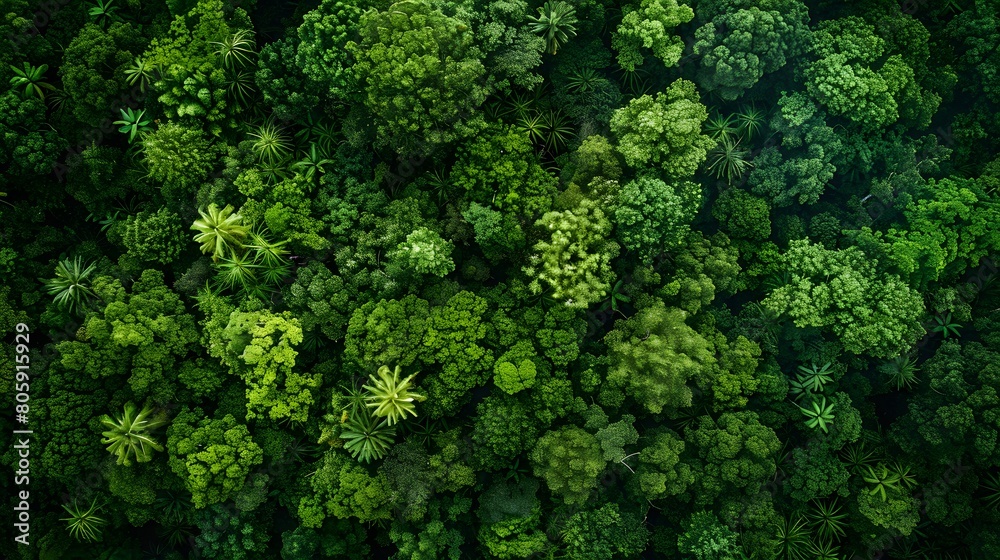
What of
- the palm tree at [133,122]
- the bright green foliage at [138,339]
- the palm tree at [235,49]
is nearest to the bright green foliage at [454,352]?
the bright green foliage at [138,339]

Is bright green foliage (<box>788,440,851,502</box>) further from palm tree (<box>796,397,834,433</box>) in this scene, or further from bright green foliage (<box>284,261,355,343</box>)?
Result: bright green foliage (<box>284,261,355,343</box>)

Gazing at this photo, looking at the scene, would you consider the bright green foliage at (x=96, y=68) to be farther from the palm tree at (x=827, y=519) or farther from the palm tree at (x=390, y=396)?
the palm tree at (x=827, y=519)

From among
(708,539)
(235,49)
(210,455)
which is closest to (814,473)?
(708,539)

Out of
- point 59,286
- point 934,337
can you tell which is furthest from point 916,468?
point 59,286

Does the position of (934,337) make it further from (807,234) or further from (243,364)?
(243,364)

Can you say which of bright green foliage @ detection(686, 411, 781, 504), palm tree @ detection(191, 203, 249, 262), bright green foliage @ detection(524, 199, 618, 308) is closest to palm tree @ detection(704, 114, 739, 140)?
bright green foliage @ detection(524, 199, 618, 308)

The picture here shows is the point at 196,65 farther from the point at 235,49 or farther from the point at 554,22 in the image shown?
the point at 554,22
